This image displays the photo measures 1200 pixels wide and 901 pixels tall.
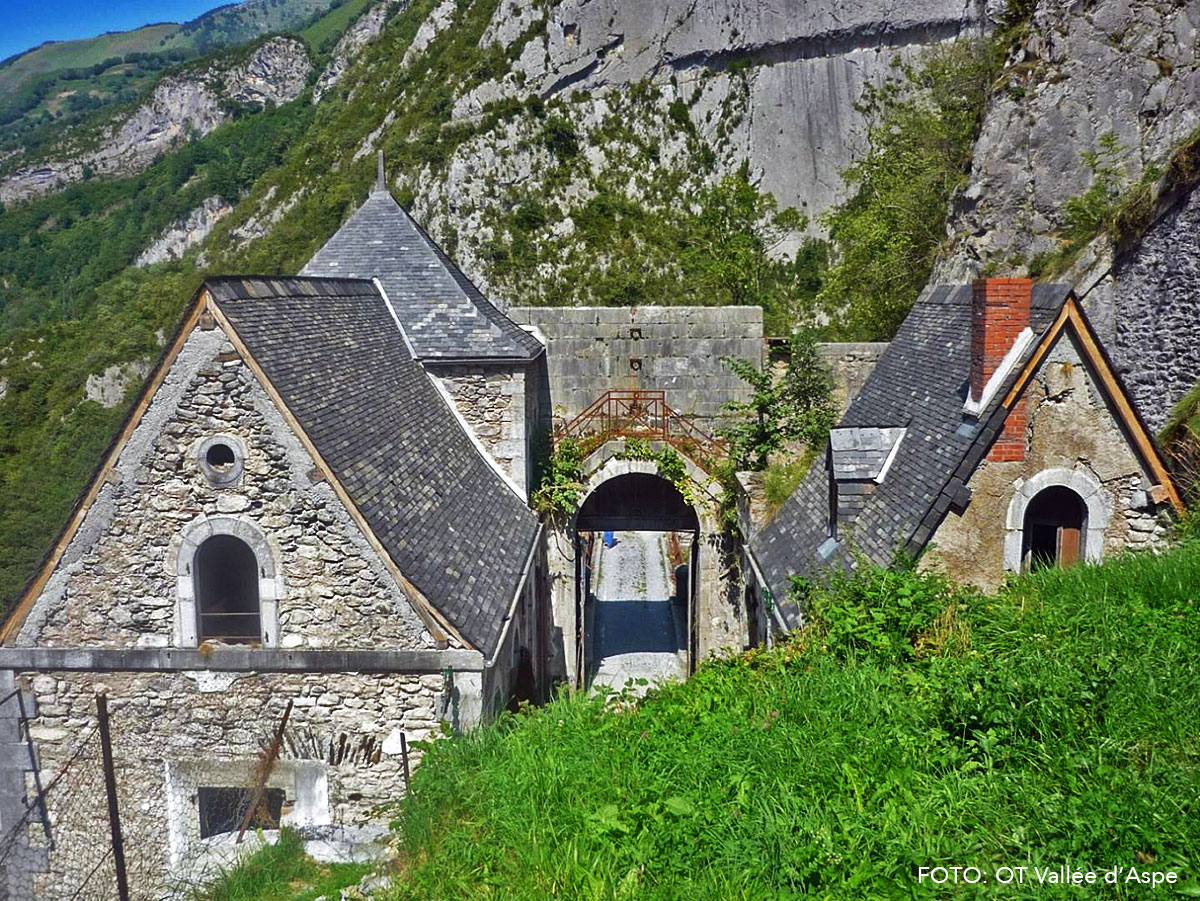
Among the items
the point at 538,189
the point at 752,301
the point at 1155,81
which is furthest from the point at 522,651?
the point at 538,189

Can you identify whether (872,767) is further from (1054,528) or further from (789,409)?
(789,409)

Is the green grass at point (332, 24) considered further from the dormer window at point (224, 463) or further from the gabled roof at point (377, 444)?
the dormer window at point (224, 463)

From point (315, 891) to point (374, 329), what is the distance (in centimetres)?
798

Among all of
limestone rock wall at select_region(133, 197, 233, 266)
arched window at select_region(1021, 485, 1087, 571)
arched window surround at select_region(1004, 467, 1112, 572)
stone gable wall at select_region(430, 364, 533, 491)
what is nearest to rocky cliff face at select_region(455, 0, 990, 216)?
limestone rock wall at select_region(133, 197, 233, 266)

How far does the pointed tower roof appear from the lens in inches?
516

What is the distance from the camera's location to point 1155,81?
20094mm

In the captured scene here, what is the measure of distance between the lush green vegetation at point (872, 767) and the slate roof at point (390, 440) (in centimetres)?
211

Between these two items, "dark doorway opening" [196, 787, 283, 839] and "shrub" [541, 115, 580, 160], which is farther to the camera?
"shrub" [541, 115, 580, 160]

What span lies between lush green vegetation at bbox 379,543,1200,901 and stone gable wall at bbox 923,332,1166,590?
1.29 m

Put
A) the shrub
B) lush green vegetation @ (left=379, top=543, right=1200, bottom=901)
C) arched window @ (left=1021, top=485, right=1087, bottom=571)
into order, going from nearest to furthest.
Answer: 1. lush green vegetation @ (left=379, top=543, right=1200, bottom=901)
2. arched window @ (left=1021, top=485, right=1087, bottom=571)
3. the shrub

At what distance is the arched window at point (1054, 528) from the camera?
342 inches

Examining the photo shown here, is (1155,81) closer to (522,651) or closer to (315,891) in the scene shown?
(522,651)

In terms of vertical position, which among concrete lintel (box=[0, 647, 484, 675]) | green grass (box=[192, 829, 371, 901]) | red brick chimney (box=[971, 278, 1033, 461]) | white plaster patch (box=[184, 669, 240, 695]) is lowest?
green grass (box=[192, 829, 371, 901])

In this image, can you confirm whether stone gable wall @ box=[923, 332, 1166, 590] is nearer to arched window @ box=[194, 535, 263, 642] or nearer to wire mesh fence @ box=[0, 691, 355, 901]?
wire mesh fence @ box=[0, 691, 355, 901]
